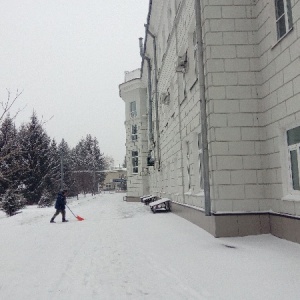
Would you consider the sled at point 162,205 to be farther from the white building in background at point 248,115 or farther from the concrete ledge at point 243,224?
the concrete ledge at point 243,224

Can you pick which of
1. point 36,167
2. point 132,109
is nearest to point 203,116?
point 132,109

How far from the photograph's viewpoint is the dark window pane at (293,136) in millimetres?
6734

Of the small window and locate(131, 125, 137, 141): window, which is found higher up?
locate(131, 125, 137, 141): window

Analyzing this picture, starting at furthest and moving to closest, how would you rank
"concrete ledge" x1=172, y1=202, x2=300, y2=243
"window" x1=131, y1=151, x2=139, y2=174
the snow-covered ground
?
"window" x1=131, y1=151, x2=139, y2=174, "concrete ledge" x1=172, y1=202, x2=300, y2=243, the snow-covered ground

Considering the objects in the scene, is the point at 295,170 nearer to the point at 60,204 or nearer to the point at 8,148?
the point at 8,148

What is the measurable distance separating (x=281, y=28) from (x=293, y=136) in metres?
2.47

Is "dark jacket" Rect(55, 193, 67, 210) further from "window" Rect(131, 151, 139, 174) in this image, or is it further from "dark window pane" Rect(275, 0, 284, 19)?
"window" Rect(131, 151, 139, 174)

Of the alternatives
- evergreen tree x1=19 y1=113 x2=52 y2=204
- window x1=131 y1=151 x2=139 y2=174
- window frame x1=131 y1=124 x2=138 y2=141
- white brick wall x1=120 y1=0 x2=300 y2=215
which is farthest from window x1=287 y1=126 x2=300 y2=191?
evergreen tree x1=19 y1=113 x2=52 y2=204

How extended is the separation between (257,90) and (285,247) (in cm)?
386

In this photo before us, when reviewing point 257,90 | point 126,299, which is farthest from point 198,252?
point 257,90

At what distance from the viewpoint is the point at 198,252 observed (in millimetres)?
6473

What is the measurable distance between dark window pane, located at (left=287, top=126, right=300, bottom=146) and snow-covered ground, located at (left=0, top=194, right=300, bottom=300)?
2.13m

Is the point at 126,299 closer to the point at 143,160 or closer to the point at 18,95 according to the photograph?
the point at 18,95

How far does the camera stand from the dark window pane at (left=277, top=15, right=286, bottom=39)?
7129 millimetres
